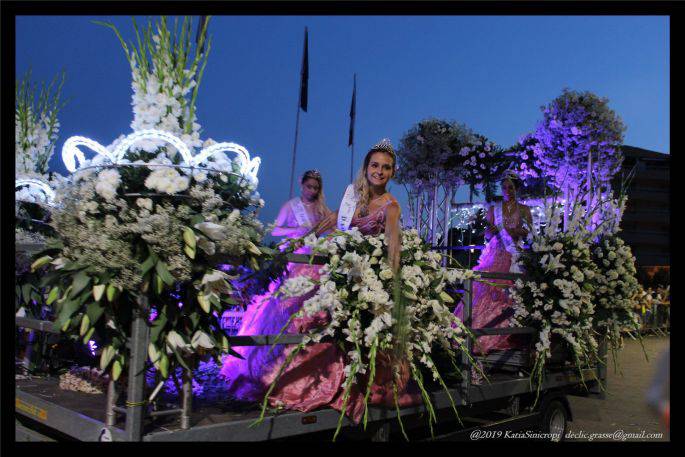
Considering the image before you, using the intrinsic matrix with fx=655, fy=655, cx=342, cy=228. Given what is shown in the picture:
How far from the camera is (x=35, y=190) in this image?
15.3ft

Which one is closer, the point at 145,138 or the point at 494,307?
the point at 145,138

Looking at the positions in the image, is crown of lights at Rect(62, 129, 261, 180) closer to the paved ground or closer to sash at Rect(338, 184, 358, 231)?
sash at Rect(338, 184, 358, 231)

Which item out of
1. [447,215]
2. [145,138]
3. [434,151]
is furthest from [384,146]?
[447,215]

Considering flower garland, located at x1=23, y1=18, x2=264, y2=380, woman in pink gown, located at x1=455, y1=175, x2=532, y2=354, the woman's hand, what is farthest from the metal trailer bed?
woman in pink gown, located at x1=455, y1=175, x2=532, y2=354

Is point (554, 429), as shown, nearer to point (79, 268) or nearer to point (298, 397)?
point (298, 397)

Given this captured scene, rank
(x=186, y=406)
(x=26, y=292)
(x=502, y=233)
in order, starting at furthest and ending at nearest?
(x=502, y=233) < (x=26, y=292) < (x=186, y=406)

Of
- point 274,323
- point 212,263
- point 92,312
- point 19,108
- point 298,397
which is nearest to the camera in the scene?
point 92,312

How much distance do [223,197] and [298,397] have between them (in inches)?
50.0

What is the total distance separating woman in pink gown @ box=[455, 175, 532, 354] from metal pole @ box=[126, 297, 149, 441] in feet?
15.1

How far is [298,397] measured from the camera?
385cm

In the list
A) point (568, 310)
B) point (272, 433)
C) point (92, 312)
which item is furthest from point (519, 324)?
point (92, 312)

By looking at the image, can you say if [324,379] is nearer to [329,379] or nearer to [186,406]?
[329,379]

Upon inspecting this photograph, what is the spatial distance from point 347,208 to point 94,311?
2.43 meters

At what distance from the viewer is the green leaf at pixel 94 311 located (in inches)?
118
